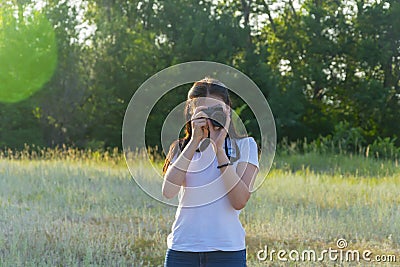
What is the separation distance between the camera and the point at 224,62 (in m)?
21.5

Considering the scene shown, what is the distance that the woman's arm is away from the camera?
267cm

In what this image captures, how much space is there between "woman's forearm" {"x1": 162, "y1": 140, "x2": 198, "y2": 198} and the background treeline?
16.5 meters

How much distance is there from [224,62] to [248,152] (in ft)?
62.2

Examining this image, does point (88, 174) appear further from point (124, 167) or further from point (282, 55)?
point (282, 55)

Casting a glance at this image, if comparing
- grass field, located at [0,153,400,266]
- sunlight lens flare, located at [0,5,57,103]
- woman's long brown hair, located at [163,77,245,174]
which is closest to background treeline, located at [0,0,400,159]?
sunlight lens flare, located at [0,5,57,103]

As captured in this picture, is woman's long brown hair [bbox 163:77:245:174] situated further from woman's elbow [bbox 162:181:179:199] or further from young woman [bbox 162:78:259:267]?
woman's elbow [bbox 162:181:179:199]

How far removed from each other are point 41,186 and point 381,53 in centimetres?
1709

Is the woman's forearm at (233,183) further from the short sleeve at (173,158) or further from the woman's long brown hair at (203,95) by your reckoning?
the short sleeve at (173,158)

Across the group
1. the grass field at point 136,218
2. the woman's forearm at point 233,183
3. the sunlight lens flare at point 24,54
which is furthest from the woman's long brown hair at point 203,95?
the sunlight lens flare at point 24,54

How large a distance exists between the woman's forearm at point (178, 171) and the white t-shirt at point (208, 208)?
35 mm

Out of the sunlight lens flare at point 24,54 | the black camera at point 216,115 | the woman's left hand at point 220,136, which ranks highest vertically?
the sunlight lens flare at point 24,54

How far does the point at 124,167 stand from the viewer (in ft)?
38.6

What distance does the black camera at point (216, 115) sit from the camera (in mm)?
2697

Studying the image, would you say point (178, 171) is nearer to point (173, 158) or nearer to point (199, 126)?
point (173, 158)
